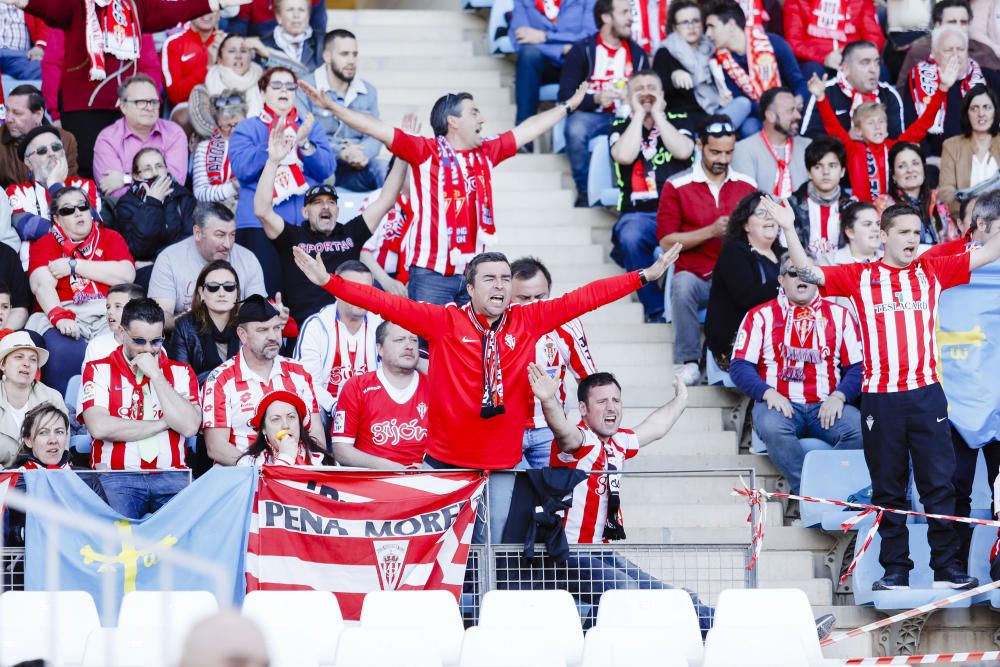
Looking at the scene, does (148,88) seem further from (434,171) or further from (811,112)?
(811,112)

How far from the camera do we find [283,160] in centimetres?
1031

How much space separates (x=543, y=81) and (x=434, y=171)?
3179mm

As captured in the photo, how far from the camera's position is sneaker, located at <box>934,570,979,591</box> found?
26.8 feet

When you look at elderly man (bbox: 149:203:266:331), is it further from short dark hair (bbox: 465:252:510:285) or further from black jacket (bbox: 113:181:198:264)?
short dark hair (bbox: 465:252:510:285)

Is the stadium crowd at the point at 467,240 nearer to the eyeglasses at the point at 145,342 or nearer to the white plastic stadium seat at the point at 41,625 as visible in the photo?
the eyeglasses at the point at 145,342

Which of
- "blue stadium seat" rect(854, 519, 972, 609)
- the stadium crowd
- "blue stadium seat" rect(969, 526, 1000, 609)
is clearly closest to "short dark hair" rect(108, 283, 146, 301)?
the stadium crowd

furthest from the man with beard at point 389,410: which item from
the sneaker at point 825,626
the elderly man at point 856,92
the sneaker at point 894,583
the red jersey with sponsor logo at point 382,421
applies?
the elderly man at point 856,92

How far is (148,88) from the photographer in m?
10.4

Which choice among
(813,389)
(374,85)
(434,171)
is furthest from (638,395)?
(374,85)

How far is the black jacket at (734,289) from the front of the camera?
970cm

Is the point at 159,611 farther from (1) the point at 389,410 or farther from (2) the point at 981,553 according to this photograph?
(2) the point at 981,553

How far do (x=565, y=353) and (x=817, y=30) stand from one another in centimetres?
504

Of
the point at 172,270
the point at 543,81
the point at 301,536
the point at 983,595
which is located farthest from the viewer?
Answer: the point at 543,81

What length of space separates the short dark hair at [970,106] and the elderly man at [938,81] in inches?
15.6
